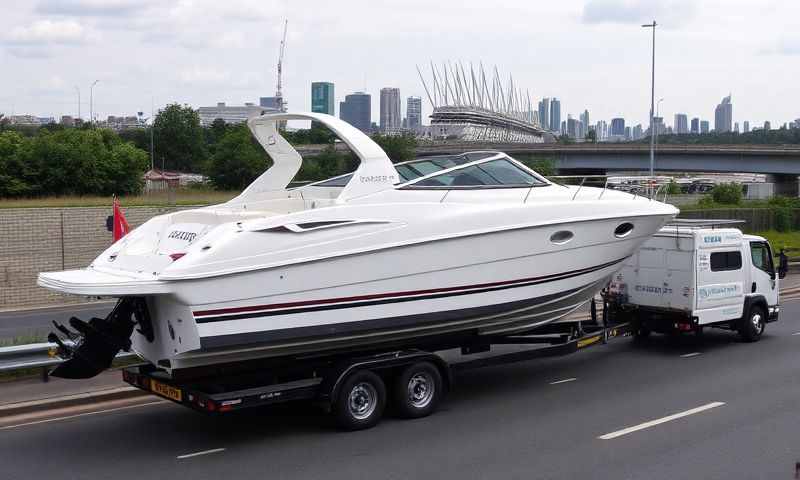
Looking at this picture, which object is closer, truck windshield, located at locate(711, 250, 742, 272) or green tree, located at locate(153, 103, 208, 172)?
truck windshield, located at locate(711, 250, 742, 272)

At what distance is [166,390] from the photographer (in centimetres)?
946

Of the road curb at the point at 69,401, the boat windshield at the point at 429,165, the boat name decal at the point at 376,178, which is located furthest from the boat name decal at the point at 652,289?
the road curb at the point at 69,401

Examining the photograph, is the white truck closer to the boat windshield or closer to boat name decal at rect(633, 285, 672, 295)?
boat name decal at rect(633, 285, 672, 295)

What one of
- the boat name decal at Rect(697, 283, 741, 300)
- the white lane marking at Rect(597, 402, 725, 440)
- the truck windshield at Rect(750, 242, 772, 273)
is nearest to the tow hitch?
→ the white lane marking at Rect(597, 402, 725, 440)

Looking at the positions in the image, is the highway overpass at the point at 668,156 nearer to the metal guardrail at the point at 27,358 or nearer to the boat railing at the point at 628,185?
the boat railing at the point at 628,185

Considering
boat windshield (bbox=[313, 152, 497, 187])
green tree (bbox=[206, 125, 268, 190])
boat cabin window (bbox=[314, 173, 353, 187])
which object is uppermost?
green tree (bbox=[206, 125, 268, 190])

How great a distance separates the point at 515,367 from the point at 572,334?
1482 millimetres

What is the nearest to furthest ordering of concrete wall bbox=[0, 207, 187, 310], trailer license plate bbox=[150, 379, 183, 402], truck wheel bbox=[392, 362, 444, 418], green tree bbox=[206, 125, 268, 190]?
trailer license plate bbox=[150, 379, 183, 402] < truck wheel bbox=[392, 362, 444, 418] < concrete wall bbox=[0, 207, 187, 310] < green tree bbox=[206, 125, 268, 190]

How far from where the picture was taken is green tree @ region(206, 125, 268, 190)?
34.8m

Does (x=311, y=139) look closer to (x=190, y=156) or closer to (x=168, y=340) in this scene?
(x=190, y=156)

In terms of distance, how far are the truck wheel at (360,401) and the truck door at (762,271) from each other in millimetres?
8389

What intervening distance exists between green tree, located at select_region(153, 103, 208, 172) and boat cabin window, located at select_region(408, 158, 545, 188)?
46885 millimetres

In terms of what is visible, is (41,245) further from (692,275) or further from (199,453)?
(692,275)

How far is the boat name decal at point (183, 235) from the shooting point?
32.4 feet
